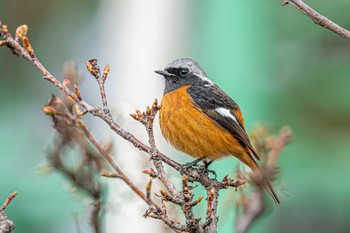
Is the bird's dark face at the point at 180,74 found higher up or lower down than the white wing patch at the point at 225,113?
higher up

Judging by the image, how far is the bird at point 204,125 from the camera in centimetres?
328

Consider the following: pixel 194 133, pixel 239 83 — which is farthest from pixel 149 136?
pixel 239 83

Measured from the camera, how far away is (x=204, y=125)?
3373 mm

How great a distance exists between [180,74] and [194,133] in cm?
48

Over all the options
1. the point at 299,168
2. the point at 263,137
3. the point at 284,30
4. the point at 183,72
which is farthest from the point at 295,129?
the point at 263,137

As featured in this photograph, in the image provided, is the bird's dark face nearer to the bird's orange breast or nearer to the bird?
the bird

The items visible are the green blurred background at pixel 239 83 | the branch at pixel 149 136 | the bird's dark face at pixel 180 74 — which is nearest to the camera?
the branch at pixel 149 136

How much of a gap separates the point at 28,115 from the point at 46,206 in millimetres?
776

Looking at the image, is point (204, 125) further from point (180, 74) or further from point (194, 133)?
point (180, 74)

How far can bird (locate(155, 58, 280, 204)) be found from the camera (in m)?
3.28

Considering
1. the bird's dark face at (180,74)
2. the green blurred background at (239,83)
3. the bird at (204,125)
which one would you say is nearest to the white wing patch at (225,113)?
the bird at (204,125)

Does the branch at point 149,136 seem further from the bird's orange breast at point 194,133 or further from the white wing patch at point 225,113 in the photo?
the white wing patch at point 225,113

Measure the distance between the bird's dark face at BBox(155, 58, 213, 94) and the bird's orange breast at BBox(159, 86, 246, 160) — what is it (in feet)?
0.67

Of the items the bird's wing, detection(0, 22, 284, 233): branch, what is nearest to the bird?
the bird's wing
